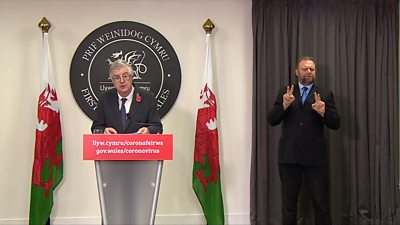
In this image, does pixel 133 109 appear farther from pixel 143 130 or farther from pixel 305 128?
pixel 305 128

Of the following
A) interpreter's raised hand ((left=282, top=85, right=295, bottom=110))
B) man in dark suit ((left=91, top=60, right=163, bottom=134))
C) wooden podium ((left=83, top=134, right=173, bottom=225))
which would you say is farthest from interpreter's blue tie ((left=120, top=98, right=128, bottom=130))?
interpreter's raised hand ((left=282, top=85, right=295, bottom=110))

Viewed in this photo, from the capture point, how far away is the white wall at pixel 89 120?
13.5 feet

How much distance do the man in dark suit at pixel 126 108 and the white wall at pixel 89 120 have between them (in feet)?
3.64

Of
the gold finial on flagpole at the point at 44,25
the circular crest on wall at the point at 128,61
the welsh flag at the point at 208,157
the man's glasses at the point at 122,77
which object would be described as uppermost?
the gold finial on flagpole at the point at 44,25

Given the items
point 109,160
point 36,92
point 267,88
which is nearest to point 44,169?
point 36,92

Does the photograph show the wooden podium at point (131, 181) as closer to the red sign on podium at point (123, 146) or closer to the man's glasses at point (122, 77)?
the red sign on podium at point (123, 146)

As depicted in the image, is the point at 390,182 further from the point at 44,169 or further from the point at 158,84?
the point at 44,169

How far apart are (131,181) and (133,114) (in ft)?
1.62

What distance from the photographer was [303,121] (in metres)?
3.59

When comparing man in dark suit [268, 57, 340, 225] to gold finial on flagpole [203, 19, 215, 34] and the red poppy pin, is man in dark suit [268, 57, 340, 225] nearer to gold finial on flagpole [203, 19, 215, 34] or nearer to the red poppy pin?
gold finial on flagpole [203, 19, 215, 34]

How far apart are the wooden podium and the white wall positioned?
1.49 metres

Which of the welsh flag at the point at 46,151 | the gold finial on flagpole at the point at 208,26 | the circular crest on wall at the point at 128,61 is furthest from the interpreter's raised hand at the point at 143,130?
the gold finial on flagpole at the point at 208,26

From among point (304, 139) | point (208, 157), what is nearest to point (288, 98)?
point (304, 139)

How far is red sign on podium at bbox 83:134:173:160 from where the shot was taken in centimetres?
264
